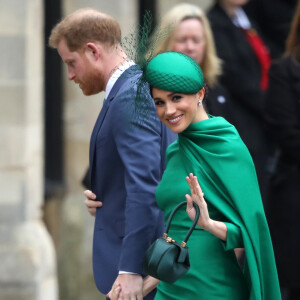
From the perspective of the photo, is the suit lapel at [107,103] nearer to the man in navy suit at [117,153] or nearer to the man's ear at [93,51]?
the man in navy suit at [117,153]

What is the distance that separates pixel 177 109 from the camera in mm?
3701

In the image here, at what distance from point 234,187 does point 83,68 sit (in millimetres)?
889

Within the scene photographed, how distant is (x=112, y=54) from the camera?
422cm

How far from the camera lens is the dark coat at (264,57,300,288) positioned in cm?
602

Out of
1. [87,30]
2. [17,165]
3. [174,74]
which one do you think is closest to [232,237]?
[174,74]

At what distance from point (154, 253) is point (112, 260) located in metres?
0.64

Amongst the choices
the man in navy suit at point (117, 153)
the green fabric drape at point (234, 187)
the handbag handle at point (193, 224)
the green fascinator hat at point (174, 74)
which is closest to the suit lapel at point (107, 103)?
the man in navy suit at point (117, 153)

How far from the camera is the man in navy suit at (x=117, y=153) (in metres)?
3.98

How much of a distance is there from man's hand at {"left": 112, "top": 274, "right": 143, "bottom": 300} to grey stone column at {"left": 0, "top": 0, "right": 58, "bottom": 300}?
2.21 m

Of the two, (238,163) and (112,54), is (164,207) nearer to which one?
(238,163)

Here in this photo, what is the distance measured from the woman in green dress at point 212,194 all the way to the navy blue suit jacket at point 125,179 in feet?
0.75

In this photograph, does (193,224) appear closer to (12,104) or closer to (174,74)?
(174,74)

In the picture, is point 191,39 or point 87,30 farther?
point 191,39

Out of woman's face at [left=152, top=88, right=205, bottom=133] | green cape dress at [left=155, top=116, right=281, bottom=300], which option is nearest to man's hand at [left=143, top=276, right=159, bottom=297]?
green cape dress at [left=155, top=116, right=281, bottom=300]
